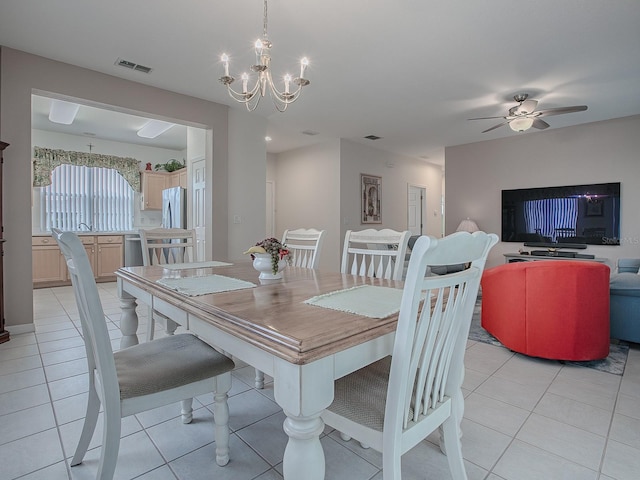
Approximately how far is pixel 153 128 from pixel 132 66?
2.34 m

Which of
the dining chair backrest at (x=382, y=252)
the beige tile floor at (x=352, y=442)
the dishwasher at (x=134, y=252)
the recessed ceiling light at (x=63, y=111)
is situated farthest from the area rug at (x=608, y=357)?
the recessed ceiling light at (x=63, y=111)

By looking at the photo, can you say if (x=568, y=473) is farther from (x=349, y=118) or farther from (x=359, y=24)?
(x=349, y=118)

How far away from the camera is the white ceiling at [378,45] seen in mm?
2480

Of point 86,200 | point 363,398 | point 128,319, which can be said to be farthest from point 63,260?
point 363,398

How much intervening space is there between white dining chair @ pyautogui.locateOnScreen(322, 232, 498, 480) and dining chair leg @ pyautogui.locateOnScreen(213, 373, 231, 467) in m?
0.50

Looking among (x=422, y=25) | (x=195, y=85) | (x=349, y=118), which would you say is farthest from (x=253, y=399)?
(x=349, y=118)

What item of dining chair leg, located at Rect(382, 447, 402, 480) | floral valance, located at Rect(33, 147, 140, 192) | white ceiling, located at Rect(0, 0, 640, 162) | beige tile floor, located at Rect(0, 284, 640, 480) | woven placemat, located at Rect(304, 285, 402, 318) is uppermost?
white ceiling, located at Rect(0, 0, 640, 162)

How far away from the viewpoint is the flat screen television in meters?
4.94

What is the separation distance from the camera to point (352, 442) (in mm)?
1613

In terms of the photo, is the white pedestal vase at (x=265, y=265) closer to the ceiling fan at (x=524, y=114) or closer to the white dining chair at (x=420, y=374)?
the white dining chair at (x=420, y=374)

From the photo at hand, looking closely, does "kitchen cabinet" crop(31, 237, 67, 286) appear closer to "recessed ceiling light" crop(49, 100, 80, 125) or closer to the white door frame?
"recessed ceiling light" crop(49, 100, 80, 125)

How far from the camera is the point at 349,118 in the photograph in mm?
5055

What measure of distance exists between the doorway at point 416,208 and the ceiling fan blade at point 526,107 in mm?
3745

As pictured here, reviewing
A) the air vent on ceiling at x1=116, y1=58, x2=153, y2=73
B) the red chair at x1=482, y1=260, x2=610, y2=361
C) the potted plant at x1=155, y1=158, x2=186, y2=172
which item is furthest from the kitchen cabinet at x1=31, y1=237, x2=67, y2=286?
the red chair at x1=482, y1=260, x2=610, y2=361
